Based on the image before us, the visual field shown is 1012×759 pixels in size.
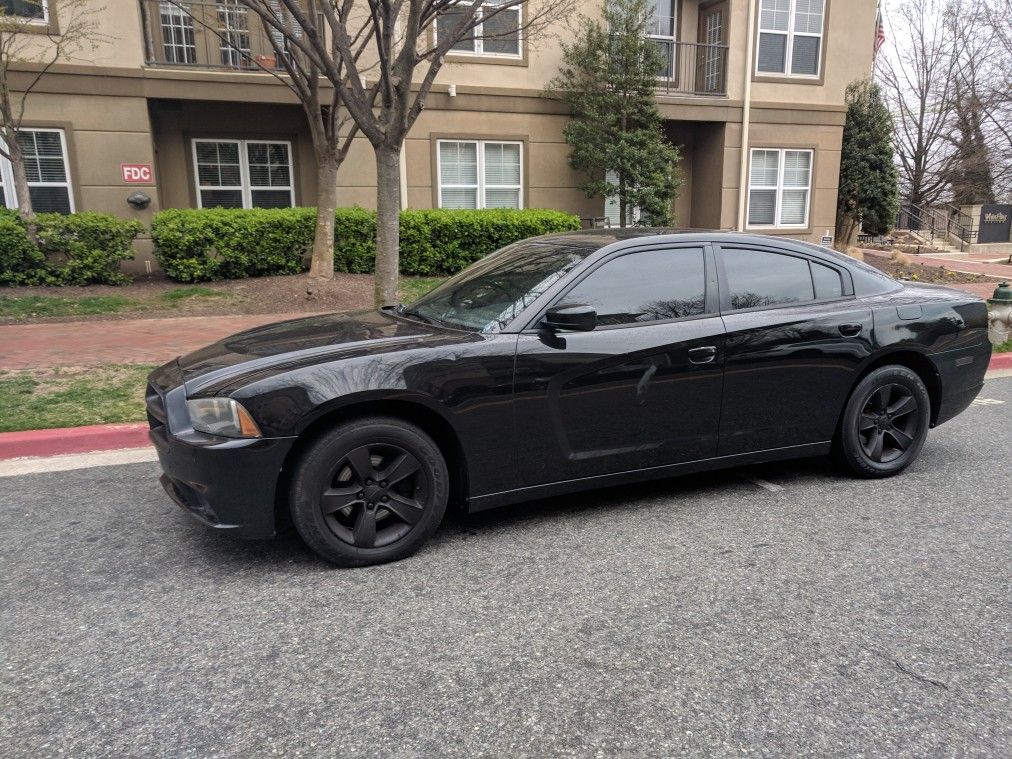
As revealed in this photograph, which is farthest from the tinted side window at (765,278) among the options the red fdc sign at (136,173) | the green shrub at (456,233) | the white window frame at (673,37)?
the white window frame at (673,37)

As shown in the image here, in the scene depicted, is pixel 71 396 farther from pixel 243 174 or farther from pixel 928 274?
pixel 928 274

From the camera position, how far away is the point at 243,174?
15133 mm

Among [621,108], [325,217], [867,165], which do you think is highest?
[621,108]

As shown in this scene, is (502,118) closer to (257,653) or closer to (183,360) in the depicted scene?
(183,360)

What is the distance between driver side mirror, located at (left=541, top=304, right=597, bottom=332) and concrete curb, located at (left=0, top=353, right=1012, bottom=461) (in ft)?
11.2

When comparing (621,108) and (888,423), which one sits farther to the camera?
(621,108)

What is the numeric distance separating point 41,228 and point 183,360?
9458 millimetres

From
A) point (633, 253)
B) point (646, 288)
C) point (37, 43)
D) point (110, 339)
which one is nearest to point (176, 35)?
point (37, 43)

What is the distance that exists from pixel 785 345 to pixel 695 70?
48.9ft

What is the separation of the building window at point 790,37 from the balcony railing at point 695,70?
90 cm

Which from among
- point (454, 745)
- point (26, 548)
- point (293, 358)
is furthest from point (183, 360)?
point (454, 745)

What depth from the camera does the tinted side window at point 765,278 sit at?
4.48 metres

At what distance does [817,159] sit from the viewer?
59.7ft

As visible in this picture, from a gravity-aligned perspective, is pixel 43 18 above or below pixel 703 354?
above
